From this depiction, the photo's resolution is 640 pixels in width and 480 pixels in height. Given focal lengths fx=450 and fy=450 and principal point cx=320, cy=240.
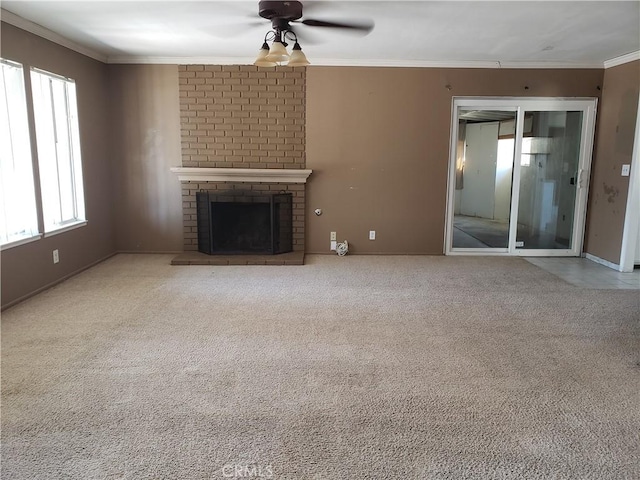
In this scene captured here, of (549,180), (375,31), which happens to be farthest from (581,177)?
(375,31)

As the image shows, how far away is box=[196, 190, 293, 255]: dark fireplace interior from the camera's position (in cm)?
532

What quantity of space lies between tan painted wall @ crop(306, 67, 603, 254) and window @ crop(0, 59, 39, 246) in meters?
2.86

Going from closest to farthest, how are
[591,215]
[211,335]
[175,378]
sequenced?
1. [175,378]
2. [211,335]
3. [591,215]

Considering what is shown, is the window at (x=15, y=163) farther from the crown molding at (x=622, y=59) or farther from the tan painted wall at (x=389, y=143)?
the crown molding at (x=622, y=59)

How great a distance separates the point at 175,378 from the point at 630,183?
497 cm

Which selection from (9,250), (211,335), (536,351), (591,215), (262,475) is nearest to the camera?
(262,475)

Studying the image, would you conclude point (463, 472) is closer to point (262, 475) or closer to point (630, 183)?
point (262, 475)

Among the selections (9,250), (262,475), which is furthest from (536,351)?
(9,250)

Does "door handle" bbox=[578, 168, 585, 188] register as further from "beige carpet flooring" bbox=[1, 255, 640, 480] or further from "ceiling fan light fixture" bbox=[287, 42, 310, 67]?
"ceiling fan light fixture" bbox=[287, 42, 310, 67]

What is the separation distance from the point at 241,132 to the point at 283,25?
2.03m

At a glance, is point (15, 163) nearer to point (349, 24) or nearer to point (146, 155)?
point (146, 155)

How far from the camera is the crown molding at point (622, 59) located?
4.74 m

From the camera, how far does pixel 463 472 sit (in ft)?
5.79

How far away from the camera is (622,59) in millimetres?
4941
